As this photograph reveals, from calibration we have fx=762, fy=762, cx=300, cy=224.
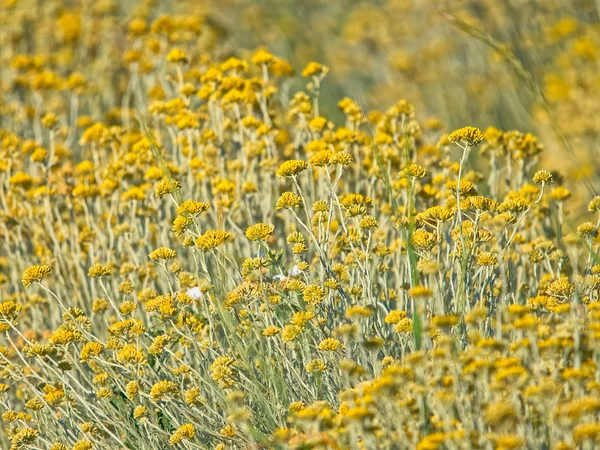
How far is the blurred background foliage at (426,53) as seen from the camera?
5.57 m

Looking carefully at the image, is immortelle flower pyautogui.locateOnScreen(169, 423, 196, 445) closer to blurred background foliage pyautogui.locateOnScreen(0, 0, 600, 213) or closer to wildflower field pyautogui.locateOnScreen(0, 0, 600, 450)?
wildflower field pyautogui.locateOnScreen(0, 0, 600, 450)

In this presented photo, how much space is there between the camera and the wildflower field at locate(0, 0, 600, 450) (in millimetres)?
1856

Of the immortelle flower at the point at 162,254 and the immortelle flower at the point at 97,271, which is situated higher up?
the immortelle flower at the point at 162,254

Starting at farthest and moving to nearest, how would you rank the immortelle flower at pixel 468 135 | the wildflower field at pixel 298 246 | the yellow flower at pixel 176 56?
the yellow flower at pixel 176 56 < the immortelle flower at pixel 468 135 < the wildflower field at pixel 298 246

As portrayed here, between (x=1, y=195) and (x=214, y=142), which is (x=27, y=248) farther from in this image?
(x=214, y=142)

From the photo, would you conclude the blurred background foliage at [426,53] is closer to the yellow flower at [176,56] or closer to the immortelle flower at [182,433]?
the yellow flower at [176,56]

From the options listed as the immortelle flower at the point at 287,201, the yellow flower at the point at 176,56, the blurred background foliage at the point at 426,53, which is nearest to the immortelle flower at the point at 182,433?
the immortelle flower at the point at 287,201

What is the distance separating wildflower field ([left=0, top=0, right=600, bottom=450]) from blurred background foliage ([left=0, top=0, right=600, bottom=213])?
0.10 ft

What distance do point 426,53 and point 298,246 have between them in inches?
188

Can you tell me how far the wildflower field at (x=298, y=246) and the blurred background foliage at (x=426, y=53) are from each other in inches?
1.2

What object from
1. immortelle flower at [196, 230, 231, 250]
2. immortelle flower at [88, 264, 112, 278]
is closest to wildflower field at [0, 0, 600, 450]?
immortelle flower at [196, 230, 231, 250]

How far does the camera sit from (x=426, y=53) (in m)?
6.89

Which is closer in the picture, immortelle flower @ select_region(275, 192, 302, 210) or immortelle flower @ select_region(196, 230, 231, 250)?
immortelle flower @ select_region(196, 230, 231, 250)

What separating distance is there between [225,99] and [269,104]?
40cm
